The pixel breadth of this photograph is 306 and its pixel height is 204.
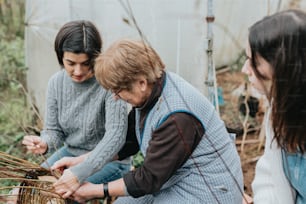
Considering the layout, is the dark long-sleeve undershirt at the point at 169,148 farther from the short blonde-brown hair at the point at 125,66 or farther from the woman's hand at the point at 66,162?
the woman's hand at the point at 66,162

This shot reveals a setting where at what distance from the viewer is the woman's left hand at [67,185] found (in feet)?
5.35

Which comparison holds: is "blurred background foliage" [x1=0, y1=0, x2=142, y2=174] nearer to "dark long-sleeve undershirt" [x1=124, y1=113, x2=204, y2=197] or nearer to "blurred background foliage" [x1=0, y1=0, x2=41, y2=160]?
"blurred background foliage" [x1=0, y1=0, x2=41, y2=160]

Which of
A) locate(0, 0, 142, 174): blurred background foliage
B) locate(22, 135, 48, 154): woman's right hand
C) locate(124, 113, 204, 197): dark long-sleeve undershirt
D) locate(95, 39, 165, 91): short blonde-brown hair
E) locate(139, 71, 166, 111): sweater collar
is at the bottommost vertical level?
locate(0, 0, 142, 174): blurred background foliage

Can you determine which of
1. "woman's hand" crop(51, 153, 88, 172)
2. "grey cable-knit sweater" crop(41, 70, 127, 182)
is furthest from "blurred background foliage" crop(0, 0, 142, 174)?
"woman's hand" crop(51, 153, 88, 172)

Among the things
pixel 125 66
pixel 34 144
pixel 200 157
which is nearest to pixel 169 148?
pixel 200 157

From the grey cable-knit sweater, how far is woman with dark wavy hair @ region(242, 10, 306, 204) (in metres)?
0.60

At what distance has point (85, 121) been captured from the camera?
6.21 ft

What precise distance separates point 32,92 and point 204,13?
1.34 meters

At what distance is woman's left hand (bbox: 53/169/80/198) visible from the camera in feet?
5.35

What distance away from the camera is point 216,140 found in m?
1.53

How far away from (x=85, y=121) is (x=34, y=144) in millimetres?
210

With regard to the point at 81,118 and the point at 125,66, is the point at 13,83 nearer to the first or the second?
the point at 81,118

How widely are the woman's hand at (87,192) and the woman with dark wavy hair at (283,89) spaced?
1.82 ft

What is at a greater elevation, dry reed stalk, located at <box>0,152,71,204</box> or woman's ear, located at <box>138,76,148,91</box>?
woman's ear, located at <box>138,76,148,91</box>
